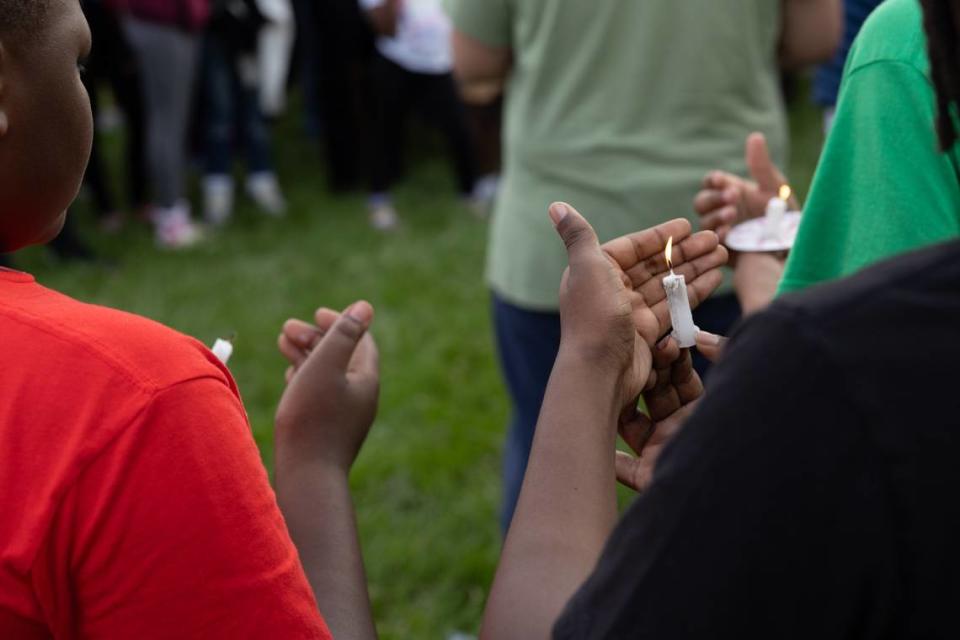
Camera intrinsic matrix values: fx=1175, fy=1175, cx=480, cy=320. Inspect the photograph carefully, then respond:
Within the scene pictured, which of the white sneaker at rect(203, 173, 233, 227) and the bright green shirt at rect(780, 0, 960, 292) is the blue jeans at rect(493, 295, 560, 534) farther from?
the white sneaker at rect(203, 173, 233, 227)

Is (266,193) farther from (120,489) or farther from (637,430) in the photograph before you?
(120,489)

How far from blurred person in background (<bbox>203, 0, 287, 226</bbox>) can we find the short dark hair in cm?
560

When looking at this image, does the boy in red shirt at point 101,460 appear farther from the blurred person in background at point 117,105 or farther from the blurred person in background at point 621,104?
the blurred person in background at point 117,105

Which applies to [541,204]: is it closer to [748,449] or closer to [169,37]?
[748,449]

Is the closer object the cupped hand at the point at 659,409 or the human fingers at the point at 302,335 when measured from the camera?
the cupped hand at the point at 659,409

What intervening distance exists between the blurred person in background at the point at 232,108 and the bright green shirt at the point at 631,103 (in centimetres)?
438

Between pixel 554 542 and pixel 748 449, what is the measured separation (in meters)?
0.38

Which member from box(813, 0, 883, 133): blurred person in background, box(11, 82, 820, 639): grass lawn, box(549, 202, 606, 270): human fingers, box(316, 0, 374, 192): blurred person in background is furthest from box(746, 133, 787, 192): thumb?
box(316, 0, 374, 192): blurred person in background

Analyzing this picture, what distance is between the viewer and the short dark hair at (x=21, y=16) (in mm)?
1125

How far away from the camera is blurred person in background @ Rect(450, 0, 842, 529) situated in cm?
246

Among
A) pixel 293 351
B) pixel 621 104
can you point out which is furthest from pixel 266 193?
pixel 293 351

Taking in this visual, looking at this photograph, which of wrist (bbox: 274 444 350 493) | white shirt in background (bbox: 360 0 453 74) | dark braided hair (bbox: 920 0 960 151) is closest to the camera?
dark braided hair (bbox: 920 0 960 151)

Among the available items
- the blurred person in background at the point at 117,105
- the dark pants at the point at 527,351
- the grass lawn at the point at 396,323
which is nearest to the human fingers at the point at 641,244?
the dark pants at the point at 527,351

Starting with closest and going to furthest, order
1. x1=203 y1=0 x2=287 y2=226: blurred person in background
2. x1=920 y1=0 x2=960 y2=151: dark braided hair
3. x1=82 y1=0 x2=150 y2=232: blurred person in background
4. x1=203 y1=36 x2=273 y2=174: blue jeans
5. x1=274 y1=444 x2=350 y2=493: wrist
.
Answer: x1=920 y1=0 x2=960 y2=151: dark braided hair
x1=274 y1=444 x2=350 y2=493: wrist
x1=82 y1=0 x2=150 y2=232: blurred person in background
x1=203 y1=0 x2=287 y2=226: blurred person in background
x1=203 y1=36 x2=273 y2=174: blue jeans
